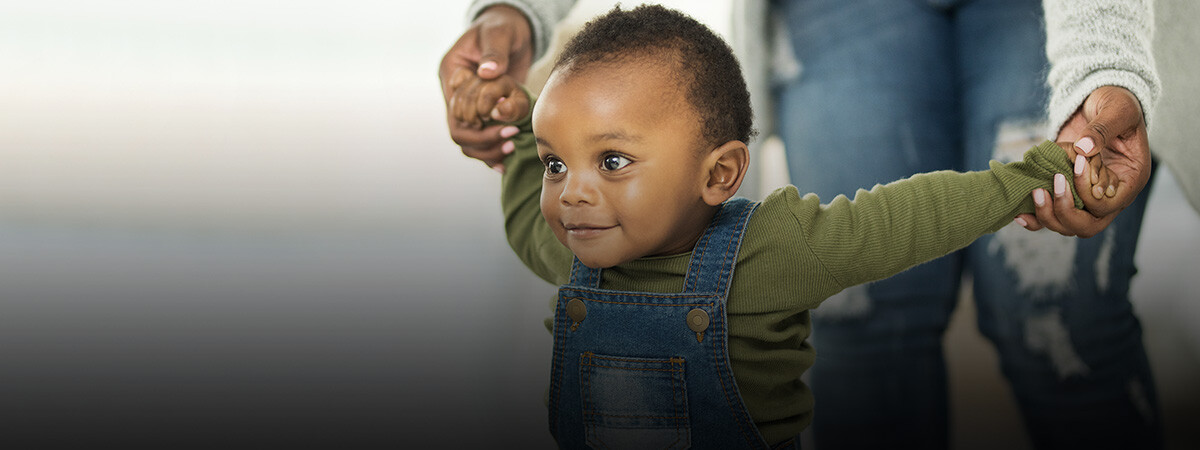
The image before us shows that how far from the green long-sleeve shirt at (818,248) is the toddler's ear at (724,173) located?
4 centimetres

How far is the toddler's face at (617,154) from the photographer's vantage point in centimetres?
60

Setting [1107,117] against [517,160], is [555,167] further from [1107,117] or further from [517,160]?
[1107,117]

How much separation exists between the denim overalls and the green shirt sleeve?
0.12 metres

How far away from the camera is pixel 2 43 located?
1233 mm

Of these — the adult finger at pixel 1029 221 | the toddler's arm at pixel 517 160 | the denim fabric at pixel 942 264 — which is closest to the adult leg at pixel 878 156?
the denim fabric at pixel 942 264

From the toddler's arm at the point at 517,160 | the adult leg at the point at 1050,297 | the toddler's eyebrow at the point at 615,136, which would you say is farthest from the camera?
the adult leg at the point at 1050,297

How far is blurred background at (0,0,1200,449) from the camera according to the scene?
1145 mm

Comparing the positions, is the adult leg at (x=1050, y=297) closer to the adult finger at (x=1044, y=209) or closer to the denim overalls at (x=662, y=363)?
the adult finger at (x=1044, y=209)

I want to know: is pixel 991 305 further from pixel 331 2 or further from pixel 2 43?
pixel 2 43

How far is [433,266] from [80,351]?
1.68 ft

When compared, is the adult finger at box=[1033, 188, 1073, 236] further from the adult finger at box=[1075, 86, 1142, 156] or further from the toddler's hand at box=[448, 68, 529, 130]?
the toddler's hand at box=[448, 68, 529, 130]

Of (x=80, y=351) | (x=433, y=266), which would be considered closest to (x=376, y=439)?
(x=433, y=266)

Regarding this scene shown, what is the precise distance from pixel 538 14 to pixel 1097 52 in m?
0.54

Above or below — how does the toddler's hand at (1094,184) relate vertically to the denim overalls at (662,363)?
above
